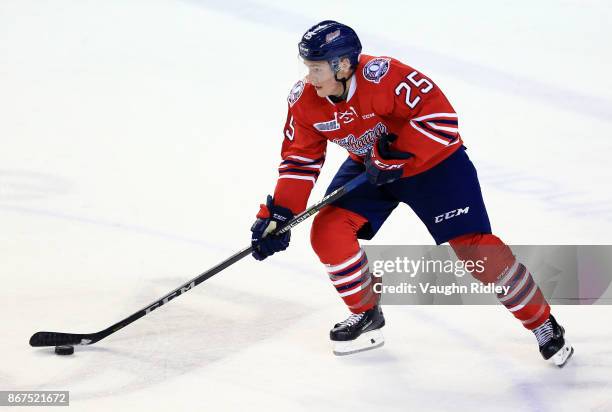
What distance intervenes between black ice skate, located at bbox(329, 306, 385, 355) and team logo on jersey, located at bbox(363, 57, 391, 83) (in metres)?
0.80

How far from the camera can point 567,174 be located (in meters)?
4.85

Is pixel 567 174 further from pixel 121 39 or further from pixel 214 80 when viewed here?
pixel 121 39

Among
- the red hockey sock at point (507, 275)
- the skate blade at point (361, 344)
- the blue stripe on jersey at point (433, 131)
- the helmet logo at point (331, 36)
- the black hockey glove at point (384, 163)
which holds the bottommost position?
the skate blade at point (361, 344)

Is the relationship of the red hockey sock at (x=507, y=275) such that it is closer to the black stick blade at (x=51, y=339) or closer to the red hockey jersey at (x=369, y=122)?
the red hockey jersey at (x=369, y=122)

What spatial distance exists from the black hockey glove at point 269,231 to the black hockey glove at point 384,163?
0.34m

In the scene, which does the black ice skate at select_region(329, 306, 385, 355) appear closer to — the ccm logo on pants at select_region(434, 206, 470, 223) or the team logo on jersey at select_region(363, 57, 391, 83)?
the ccm logo on pants at select_region(434, 206, 470, 223)

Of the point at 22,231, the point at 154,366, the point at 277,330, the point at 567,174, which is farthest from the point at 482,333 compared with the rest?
the point at 22,231

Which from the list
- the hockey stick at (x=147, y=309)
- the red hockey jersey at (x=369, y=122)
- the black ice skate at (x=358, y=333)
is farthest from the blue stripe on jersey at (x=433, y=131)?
the black ice skate at (x=358, y=333)

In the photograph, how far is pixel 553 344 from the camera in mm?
3365

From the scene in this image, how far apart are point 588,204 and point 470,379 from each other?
5.18 ft

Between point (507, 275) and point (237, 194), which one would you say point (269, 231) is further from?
point (237, 194)

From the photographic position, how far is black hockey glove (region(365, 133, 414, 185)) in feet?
11.0

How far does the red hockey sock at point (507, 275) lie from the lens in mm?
3367

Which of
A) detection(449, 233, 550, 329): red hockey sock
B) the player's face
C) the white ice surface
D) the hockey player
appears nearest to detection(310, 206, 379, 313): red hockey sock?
the hockey player
